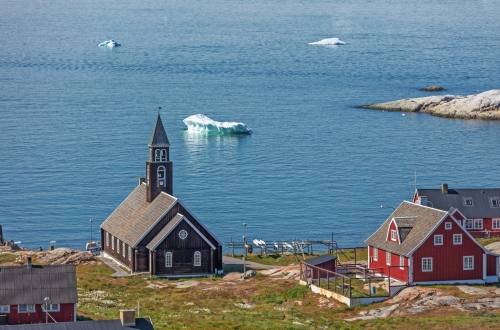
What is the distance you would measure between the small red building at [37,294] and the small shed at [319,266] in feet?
60.1

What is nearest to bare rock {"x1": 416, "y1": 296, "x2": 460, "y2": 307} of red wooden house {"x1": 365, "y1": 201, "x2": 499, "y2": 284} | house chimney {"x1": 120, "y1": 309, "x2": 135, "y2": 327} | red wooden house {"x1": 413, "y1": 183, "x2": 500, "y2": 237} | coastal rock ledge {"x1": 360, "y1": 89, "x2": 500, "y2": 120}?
red wooden house {"x1": 365, "y1": 201, "x2": 499, "y2": 284}

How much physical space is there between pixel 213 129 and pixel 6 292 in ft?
357

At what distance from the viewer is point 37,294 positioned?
52.2 m

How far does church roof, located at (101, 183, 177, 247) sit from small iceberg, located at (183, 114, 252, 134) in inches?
2921

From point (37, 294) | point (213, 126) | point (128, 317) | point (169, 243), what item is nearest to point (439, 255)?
point (169, 243)

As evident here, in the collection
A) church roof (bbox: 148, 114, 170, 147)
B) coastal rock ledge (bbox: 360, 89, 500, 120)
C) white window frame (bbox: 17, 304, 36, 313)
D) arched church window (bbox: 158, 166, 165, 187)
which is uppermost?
coastal rock ledge (bbox: 360, 89, 500, 120)

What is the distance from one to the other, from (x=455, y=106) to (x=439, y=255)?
382 ft

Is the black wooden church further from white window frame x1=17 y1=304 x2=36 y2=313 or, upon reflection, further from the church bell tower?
white window frame x1=17 y1=304 x2=36 y2=313

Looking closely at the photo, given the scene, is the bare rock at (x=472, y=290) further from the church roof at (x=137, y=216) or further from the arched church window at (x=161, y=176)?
the arched church window at (x=161, y=176)

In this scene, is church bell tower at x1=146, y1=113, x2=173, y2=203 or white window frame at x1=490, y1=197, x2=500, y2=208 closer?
church bell tower at x1=146, y1=113, x2=173, y2=203

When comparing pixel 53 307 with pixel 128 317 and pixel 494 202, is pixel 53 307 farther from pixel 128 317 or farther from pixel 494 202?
pixel 494 202

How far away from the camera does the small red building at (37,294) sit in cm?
5191

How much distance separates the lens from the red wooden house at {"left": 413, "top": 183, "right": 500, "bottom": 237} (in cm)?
8619

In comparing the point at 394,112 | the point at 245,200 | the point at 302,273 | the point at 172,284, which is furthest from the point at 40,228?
the point at 394,112
